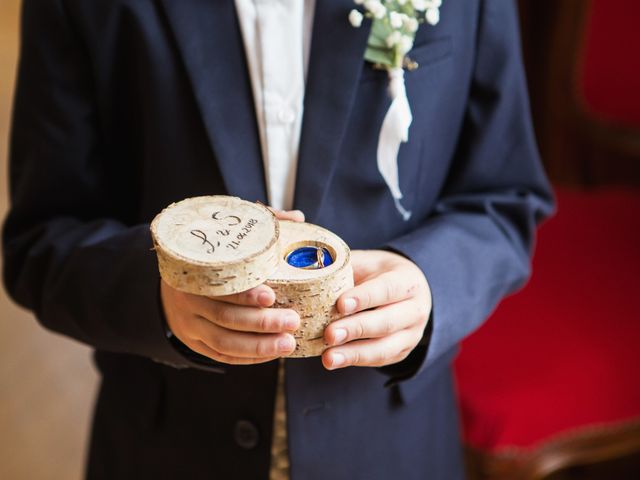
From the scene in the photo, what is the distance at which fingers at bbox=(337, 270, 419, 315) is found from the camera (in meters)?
0.64

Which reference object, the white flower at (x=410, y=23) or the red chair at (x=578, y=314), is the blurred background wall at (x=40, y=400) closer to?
the red chair at (x=578, y=314)

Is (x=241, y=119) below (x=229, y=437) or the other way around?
the other way around

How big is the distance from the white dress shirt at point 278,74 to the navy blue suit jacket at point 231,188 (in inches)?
0.5

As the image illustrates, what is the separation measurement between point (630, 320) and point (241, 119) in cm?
90

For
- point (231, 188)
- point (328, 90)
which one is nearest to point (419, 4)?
point (328, 90)

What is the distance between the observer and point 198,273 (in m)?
0.57

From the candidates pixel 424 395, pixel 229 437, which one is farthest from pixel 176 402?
pixel 424 395

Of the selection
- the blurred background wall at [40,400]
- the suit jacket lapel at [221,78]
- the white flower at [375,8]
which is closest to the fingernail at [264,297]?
the suit jacket lapel at [221,78]

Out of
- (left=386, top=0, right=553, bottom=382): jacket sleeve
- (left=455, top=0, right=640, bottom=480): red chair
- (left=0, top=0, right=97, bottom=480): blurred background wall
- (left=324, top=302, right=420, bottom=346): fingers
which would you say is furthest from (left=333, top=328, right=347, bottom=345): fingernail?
(left=0, top=0, right=97, bottom=480): blurred background wall

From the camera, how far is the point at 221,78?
30.2 inches

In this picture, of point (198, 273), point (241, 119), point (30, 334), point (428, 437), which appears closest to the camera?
point (198, 273)

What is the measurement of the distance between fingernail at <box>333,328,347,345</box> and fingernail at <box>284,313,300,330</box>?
0.14ft

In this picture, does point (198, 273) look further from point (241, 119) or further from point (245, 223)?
point (241, 119)

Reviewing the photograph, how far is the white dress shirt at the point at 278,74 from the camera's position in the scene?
763 millimetres
